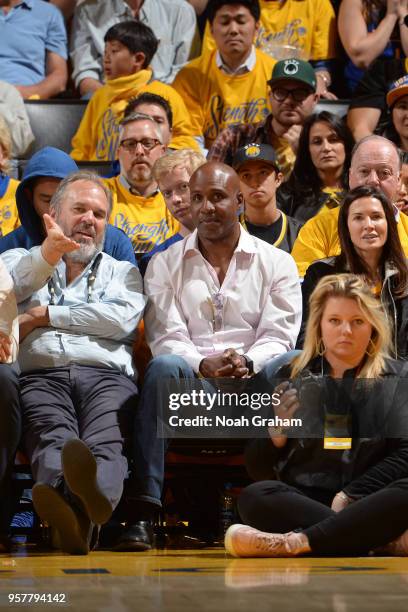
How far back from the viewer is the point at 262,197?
432cm

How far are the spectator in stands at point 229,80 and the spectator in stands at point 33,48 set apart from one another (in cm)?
77

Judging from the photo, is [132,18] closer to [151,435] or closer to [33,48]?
[33,48]

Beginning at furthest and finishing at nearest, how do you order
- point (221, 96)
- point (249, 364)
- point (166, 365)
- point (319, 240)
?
point (221, 96) → point (319, 240) → point (249, 364) → point (166, 365)

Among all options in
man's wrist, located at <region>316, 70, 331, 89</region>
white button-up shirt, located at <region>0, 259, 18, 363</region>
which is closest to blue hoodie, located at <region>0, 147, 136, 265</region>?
white button-up shirt, located at <region>0, 259, 18, 363</region>

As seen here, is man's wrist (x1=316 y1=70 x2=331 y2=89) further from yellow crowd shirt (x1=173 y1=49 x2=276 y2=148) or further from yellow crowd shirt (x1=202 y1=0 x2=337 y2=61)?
yellow crowd shirt (x1=173 y1=49 x2=276 y2=148)

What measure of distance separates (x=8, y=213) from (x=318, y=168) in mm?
1338

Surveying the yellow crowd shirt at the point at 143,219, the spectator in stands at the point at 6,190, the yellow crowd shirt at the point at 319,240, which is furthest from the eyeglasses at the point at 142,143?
the yellow crowd shirt at the point at 319,240

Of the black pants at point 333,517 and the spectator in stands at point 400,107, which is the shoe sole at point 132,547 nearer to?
the black pants at point 333,517

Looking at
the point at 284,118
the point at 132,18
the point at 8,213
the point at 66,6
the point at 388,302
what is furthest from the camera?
the point at 66,6

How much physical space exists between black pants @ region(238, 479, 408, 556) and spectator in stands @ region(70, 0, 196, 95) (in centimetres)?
337

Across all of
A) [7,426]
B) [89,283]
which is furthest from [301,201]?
[7,426]

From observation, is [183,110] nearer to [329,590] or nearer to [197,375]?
[197,375]

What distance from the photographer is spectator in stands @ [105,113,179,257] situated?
4.51m

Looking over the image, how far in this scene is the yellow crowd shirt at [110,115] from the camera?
515 centimetres
